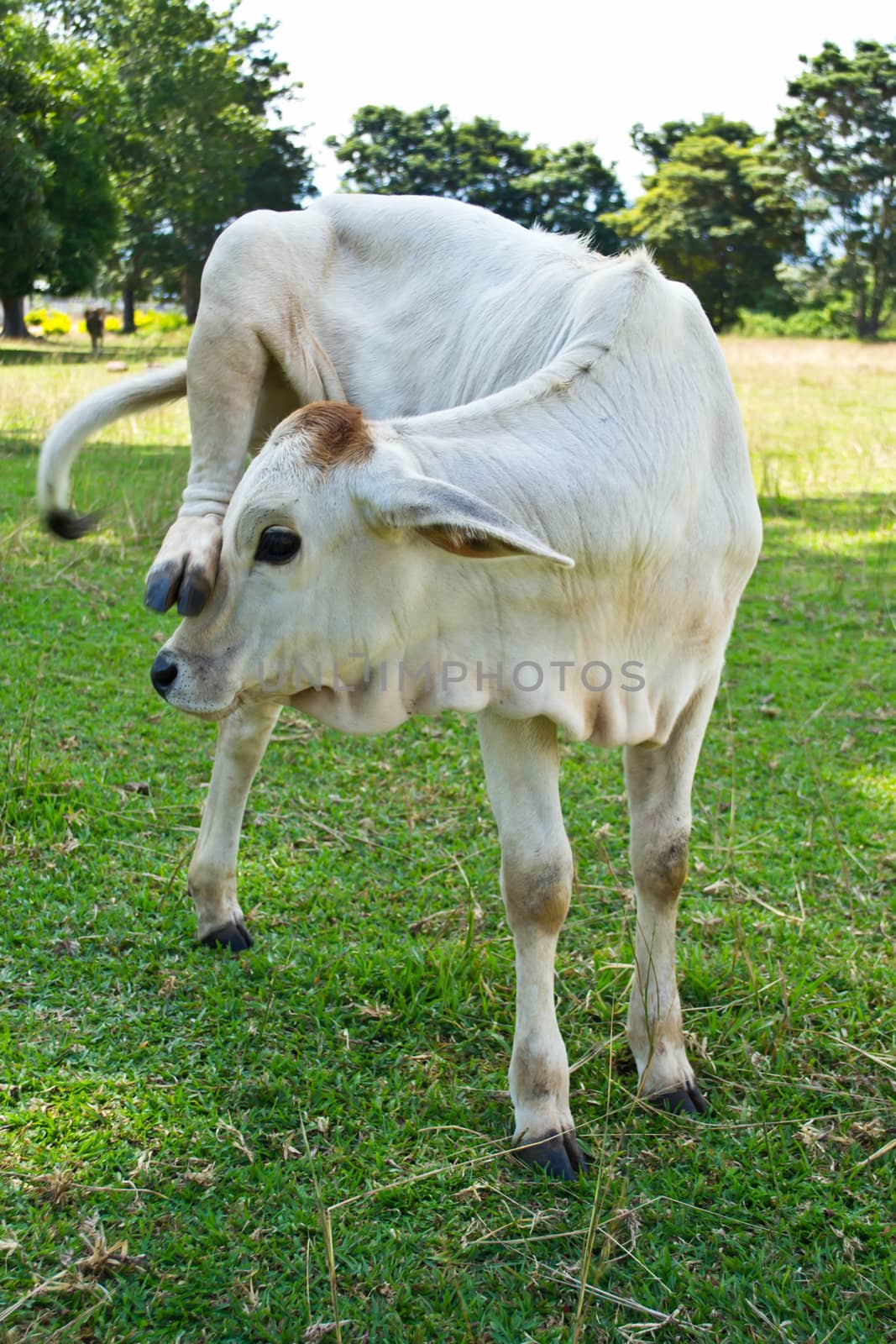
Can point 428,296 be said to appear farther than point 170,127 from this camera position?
No

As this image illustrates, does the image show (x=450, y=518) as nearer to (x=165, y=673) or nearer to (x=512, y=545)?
(x=512, y=545)

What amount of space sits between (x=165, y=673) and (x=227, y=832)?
1.12m

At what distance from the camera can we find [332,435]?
212cm

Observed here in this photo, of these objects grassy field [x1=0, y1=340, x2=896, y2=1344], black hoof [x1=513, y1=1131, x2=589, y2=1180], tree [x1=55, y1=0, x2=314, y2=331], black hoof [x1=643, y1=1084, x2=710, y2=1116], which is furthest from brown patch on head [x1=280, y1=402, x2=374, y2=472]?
tree [x1=55, y1=0, x2=314, y2=331]

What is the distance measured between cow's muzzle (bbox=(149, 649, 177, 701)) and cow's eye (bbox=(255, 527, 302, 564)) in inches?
11.3

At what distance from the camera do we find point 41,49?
19.7m

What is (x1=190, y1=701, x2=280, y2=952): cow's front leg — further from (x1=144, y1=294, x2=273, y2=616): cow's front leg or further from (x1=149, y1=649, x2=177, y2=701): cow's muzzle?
(x1=149, y1=649, x2=177, y2=701): cow's muzzle

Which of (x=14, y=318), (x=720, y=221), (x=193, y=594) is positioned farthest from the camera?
(x=720, y=221)

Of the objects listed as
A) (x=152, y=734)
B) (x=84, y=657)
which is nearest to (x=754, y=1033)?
(x=152, y=734)

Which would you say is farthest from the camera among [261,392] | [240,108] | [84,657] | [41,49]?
[240,108]

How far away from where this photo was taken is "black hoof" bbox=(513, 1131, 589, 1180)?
2416 mm

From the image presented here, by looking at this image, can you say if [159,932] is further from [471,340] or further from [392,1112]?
[471,340]

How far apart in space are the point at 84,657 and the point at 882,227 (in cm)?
4906

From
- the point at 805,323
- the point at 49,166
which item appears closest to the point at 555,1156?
the point at 49,166
